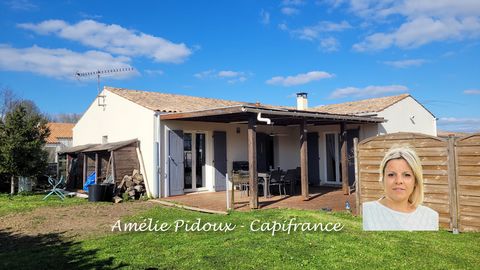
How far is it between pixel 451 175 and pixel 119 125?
1108 cm

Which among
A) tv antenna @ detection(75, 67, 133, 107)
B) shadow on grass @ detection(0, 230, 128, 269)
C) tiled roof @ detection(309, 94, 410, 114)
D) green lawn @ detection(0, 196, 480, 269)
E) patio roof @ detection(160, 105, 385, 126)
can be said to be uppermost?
tv antenna @ detection(75, 67, 133, 107)

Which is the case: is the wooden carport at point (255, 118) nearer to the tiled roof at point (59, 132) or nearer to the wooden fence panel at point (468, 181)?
the wooden fence panel at point (468, 181)

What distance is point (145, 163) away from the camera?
12.3 meters

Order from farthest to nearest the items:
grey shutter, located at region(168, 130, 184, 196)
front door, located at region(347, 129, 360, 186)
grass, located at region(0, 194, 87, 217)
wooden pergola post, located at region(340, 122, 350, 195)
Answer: front door, located at region(347, 129, 360, 186) < grey shutter, located at region(168, 130, 184, 196) < wooden pergola post, located at region(340, 122, 350, 195) < grass, located at region(0, 194, 87, 217)

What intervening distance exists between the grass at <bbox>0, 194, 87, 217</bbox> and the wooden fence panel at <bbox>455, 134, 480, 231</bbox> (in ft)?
32.9

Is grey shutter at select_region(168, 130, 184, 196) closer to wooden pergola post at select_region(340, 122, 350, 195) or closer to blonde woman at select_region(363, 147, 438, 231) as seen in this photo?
wooden pergola post at select_region(340, 122, 350, 195)

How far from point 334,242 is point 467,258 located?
1751 mm

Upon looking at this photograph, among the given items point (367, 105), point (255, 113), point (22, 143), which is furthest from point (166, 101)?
point (367, 105)

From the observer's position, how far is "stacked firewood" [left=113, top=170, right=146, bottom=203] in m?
11.8

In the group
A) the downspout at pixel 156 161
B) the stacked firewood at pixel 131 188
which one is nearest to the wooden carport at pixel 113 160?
the stacked firewood at pixel 131 188

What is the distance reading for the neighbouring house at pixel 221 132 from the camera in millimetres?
11844

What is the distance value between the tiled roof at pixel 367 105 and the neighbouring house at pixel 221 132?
1.5 inches

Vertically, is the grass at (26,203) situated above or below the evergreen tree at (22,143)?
below

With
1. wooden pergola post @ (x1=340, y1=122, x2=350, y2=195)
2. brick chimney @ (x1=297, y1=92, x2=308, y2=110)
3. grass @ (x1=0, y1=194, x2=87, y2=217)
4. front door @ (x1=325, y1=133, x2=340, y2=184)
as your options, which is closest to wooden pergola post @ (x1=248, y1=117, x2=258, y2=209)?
wooden pergola post @ (x1=340, y1=122, x2=350, y2=195)
